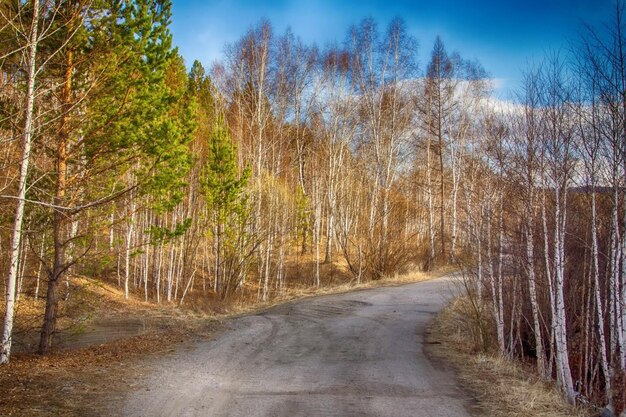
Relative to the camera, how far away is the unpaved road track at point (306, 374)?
6.02 metres

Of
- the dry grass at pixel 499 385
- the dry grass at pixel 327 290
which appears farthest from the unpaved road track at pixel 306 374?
the dry grass at pixel 327 290

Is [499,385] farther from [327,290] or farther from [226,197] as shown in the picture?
[226,197]

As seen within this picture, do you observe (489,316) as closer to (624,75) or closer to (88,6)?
(624,75)

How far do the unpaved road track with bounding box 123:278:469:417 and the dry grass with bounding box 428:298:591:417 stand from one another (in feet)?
1.03

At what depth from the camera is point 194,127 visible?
1238 cm

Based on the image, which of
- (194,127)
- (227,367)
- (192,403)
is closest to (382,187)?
(194,127)

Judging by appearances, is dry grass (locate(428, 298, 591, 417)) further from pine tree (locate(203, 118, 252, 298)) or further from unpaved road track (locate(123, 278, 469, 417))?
pine tree (locate(203, 118, 252, 298))

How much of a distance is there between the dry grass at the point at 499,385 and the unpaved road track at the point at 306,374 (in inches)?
12.3

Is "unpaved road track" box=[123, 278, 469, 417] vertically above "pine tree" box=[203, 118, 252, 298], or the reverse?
"pine tree" box=[203, 118, 252, 298]

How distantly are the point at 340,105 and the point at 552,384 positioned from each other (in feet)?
60.3

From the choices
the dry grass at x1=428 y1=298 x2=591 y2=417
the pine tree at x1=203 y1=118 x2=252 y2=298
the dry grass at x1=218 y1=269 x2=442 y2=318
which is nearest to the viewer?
the dry grass at x1=428 y1=298 x2=591 y2=417

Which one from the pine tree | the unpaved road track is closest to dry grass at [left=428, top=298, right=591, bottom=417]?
the unpaved road track

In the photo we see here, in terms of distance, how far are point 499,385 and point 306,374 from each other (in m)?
2.88

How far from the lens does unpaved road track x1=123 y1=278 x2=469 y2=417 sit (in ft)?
19.7
